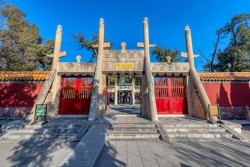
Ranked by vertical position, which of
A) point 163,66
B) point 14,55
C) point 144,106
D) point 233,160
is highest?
point 14,55

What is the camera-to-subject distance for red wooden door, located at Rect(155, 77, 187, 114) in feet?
31.0

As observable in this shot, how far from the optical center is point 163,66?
370 inches

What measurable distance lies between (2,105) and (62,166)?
9794 mm

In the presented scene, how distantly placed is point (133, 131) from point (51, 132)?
3.62m

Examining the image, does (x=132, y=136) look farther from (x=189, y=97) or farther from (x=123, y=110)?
(x=123, y=110)

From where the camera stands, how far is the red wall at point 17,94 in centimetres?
954

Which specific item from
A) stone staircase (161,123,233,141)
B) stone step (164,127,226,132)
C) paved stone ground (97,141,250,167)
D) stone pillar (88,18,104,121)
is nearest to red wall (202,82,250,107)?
stone staircase (161,123,233,141)

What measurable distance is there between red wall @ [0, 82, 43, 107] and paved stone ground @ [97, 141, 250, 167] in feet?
25.4

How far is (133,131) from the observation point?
5.87 metres

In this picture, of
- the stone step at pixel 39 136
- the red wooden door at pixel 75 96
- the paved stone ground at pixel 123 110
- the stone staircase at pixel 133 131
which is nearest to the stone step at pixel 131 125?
the stone staircase at pixel 133 131

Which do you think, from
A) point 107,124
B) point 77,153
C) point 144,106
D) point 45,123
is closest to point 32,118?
point 45,123

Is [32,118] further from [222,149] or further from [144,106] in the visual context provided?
[222,149]

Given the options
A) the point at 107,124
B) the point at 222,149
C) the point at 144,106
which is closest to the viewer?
the point at 222,149

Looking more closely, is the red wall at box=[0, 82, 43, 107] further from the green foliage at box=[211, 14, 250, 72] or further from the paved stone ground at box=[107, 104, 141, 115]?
the green foliage at box=[211, 14, 250, 72]
